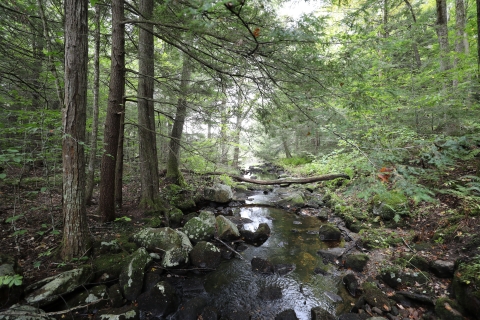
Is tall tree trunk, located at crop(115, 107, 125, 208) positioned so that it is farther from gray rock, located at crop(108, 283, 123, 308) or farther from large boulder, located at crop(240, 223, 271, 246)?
large boulder, located at crop(240, 223, 271, 246)

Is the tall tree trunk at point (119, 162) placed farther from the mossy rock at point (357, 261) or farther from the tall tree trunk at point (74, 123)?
the mossy rock at point (357, 261)

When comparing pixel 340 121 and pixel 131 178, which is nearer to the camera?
pixel 340 121

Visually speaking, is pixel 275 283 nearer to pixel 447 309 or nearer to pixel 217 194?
pixel 447 309

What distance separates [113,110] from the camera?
534 centimetres

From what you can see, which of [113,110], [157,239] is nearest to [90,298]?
[157,239]

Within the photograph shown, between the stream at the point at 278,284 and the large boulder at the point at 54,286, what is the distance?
2.44 metres

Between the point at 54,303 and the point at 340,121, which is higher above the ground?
the point at 340,121

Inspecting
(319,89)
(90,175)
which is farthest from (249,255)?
(90,175)

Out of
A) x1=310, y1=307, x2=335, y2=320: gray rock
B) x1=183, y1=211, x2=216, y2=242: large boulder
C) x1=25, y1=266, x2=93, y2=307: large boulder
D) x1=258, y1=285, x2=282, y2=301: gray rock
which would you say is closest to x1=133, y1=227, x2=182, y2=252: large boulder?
x1=183, y1=211, x2=216, y2=242: large boulder

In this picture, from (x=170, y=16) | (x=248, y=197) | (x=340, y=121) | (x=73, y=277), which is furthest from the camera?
(x=248, y=197)

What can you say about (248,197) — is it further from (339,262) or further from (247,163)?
(247,163)

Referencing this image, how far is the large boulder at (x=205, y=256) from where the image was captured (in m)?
5.49

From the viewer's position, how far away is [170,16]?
4.27 meters

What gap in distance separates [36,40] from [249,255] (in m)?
8.66
